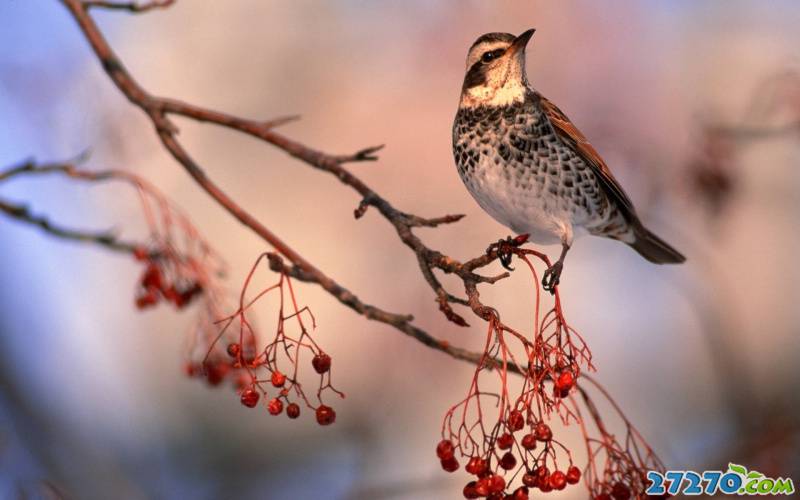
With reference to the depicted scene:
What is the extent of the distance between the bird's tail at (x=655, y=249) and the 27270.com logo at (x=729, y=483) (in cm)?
88

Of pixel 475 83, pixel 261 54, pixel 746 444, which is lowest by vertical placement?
pixel 746 444

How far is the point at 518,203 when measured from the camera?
3.08m

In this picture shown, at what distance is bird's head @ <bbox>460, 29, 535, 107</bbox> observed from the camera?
324 cm

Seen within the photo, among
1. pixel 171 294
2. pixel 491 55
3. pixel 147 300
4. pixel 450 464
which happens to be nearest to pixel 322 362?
pixel 450 464

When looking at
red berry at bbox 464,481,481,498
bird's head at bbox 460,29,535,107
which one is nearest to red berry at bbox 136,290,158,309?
bird's head at bbox 460,29,535,107

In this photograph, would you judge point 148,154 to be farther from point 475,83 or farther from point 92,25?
point 92,25

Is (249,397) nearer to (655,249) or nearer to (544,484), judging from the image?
(544,484)

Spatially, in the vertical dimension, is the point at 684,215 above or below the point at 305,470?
above

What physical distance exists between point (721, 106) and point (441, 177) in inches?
104

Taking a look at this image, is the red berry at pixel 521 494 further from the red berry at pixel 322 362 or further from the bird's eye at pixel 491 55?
the bird's eye at pixel 491 55

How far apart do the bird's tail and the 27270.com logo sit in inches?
34.6

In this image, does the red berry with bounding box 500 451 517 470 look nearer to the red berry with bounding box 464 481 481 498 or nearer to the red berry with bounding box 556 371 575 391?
the red berry with bounding box 464 481 481 498

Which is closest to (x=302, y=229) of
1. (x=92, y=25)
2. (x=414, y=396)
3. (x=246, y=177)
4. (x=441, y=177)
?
(x=246, y=177)

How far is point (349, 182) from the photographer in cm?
212
